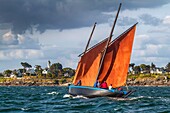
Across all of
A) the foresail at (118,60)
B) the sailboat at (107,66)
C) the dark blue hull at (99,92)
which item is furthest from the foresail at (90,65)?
the dark blue hull at (99,92)

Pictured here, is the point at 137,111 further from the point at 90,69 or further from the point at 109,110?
the point at 90,69

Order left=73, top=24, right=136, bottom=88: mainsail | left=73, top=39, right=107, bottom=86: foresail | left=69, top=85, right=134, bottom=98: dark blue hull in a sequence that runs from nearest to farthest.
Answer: left=73, top=24, right=136, bottom=88: mainsail < left=69, top=85, right=134, bottom=98: dark blue hull < left=73, top=39, right=107, bottom=86: foresail

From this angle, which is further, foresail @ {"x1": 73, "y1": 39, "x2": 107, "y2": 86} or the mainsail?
foresail @ {"x1": 73, "y1": 39, "x2": 107, "y2": 86}

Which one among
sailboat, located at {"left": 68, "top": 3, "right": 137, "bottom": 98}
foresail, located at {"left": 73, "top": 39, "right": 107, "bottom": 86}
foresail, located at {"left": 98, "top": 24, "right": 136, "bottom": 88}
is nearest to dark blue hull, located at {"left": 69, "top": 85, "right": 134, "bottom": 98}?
sailboat, located at {"left": 68, "top": 3, "right": 137, "bottom": 98}

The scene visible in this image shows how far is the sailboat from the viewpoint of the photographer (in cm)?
6612

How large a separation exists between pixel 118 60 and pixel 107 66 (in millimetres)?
2500

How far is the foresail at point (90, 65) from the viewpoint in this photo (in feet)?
227

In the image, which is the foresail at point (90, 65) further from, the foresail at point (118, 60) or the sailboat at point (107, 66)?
the foresail at point (118, 60)

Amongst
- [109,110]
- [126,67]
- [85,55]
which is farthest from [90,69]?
[109,110]

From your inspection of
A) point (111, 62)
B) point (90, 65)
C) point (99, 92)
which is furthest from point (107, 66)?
point (99, 92)

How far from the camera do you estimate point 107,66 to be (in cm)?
6856

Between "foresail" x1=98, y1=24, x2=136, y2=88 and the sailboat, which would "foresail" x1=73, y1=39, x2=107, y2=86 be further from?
"foresail" x1=98, y1=24, x2=136, y2=88

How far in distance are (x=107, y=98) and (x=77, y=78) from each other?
370 inches

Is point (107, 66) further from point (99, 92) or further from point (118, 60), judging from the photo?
point (99, 92)
